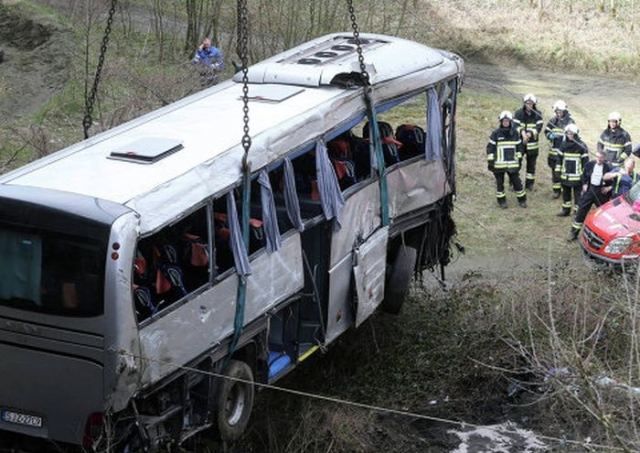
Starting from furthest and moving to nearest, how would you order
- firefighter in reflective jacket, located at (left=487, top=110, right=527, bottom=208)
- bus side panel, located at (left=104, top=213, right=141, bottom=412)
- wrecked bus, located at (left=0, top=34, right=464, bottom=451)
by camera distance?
firefighter in reflective jacket, located at (left=487, top=110, right=527, bottom=208), wrecked bus, located at (left=0, top=34, right=464, bottom=451), bus side panel, located at (left=104, top=213, right=141, bottom=412)

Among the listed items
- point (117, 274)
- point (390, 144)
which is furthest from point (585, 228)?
point (117, 274)

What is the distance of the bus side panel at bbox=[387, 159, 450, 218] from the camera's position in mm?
10547

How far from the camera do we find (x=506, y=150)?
16.9 m

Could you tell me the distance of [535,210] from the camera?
1702 centimetres

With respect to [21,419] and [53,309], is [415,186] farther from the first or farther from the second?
[21,419]

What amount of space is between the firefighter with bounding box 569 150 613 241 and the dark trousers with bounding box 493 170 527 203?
5.11 ft

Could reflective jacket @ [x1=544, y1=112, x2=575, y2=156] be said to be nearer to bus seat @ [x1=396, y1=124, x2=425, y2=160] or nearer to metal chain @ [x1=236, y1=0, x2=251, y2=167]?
bus seat @ [x1=396, y1=124, x2=425, y2=160]

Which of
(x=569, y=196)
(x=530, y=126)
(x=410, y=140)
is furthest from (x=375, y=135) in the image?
(x=530, y=126)

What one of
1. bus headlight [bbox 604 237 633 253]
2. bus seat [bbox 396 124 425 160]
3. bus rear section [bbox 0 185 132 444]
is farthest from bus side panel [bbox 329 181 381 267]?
bus headlight [bbox 604 237 633 253]

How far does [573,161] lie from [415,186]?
6.09m

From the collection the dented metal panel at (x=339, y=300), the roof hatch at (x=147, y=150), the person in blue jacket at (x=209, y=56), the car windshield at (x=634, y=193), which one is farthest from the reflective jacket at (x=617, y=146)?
the roof hatch at (x=147, y=150)

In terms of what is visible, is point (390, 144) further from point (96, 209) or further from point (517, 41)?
point (517, 41)

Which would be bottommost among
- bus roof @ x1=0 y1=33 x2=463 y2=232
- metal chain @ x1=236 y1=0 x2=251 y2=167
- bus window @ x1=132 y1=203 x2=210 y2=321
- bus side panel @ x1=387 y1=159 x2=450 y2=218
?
bus side panel @ x1=387 y1=159 x2=450 y2=218

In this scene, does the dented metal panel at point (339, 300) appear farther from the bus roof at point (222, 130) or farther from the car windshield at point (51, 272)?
the car windshield at point (51, 272)
